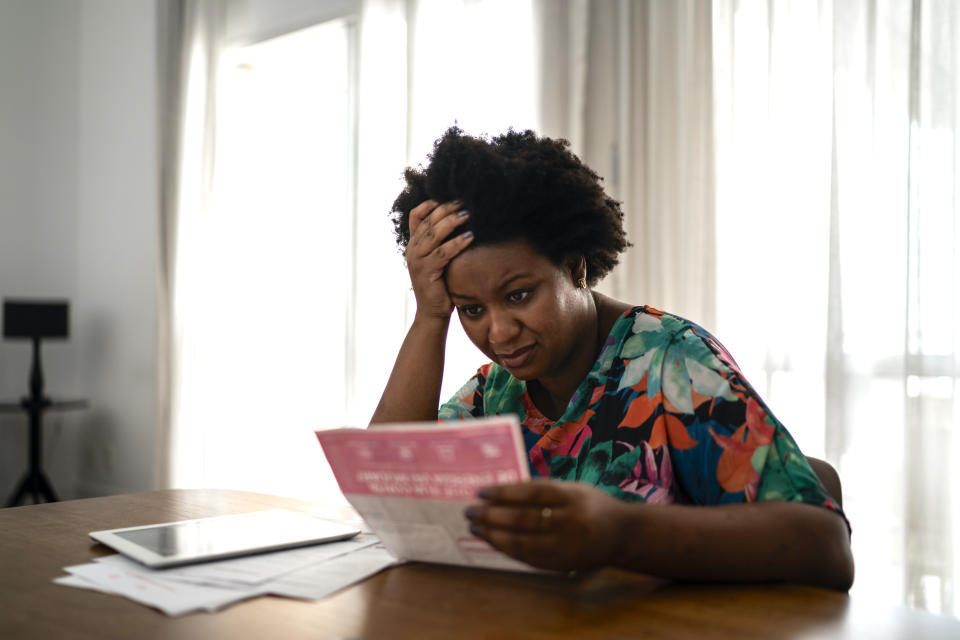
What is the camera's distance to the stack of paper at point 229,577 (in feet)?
2.79

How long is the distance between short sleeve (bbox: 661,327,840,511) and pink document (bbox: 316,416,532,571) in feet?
0.93

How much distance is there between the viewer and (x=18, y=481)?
15.6ft

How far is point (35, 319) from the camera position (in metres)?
4.21

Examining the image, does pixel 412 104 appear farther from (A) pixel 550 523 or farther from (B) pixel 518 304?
(A) pixel 550 523

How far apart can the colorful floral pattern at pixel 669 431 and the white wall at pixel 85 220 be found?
375 centimetres

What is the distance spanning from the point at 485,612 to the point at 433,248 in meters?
0.65

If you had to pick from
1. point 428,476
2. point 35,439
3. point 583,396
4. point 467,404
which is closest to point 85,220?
point 35,439

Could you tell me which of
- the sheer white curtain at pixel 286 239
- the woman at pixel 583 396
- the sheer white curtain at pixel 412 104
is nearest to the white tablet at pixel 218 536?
the woman at pixel 583 396

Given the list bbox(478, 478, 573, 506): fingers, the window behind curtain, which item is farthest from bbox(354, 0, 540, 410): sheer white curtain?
bbox(478, 478, 573, 506): fingers

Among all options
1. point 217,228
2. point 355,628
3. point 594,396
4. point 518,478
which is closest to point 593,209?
point 594,396

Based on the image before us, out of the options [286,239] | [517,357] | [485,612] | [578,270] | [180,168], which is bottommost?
[485,612]

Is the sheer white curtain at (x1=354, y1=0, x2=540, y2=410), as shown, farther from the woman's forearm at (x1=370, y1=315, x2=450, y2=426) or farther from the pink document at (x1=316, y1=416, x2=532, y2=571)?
the pink document at (x1=316, y1=416, x2=532, y2=571)

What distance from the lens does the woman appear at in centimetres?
84

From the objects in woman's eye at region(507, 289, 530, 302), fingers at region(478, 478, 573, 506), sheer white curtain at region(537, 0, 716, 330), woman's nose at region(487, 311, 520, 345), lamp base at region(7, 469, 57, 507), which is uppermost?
sheer white curtain at region(537, 0, 716, 330)
